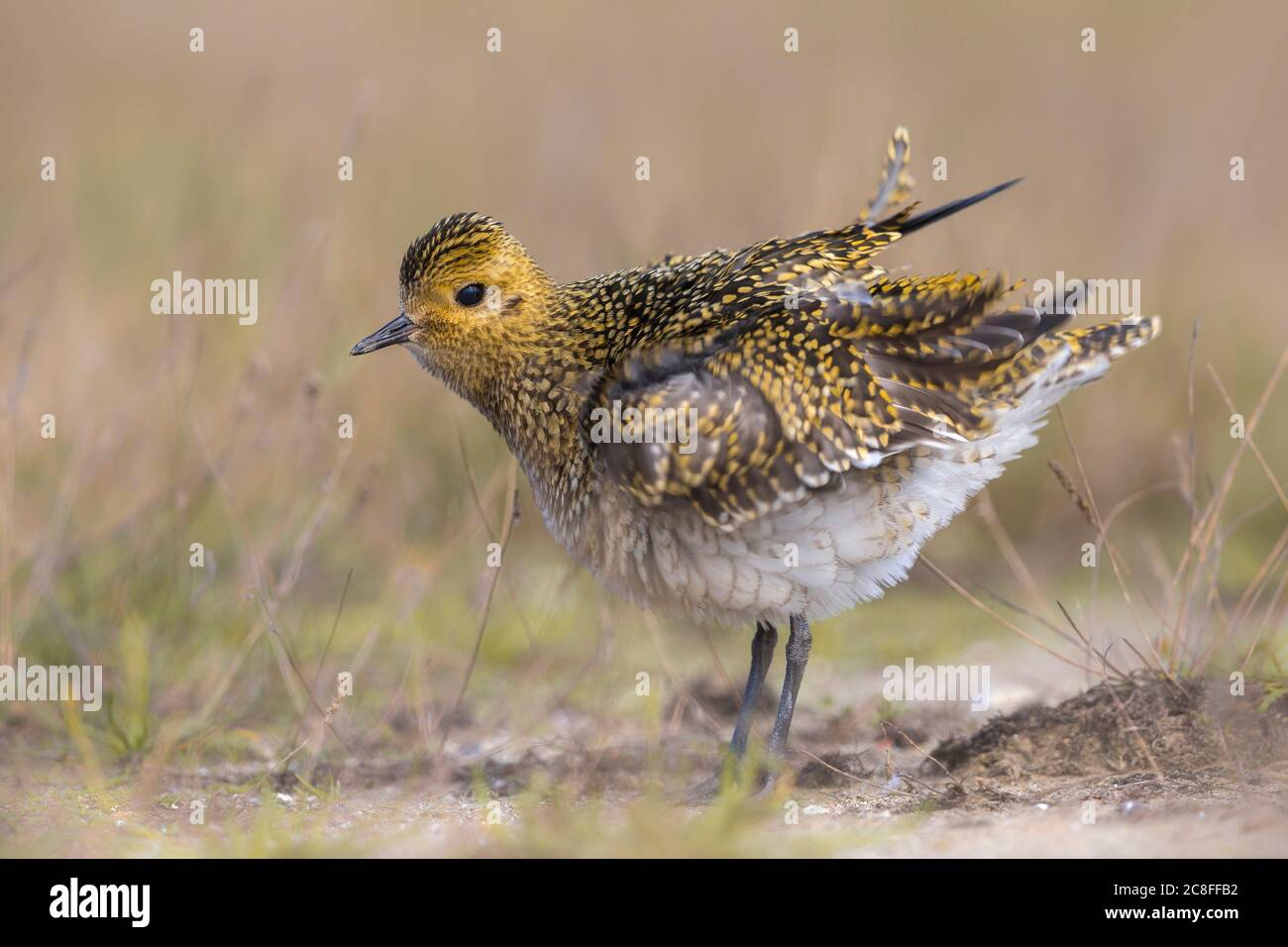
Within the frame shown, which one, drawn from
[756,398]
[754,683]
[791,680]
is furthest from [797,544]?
[754,683]

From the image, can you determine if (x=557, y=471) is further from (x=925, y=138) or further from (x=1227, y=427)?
(x=925, y=138)

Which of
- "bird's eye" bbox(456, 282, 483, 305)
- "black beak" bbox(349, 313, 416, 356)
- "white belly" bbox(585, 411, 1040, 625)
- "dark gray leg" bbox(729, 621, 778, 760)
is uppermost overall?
"bird's eye" bbox(456, 282, 483, 305)

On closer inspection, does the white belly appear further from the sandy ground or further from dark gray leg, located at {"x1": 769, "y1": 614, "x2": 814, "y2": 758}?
the sandy ground

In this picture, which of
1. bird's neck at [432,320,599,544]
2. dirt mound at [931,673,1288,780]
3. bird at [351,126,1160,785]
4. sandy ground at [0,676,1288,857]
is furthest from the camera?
bird's neck at [432,320,599,544]

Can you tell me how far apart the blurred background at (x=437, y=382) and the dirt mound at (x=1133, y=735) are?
43 centimetres

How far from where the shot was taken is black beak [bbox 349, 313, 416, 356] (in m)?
5.79

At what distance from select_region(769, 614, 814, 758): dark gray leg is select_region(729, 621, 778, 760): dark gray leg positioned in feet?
0.51

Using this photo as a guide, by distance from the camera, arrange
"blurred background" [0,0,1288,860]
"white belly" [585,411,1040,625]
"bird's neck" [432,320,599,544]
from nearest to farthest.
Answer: "white belly" [585,411,1040,625], "bird's neck" [432,320,599,544], "blurred background" [0,0,1288,860]

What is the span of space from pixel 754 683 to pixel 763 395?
1397 mm

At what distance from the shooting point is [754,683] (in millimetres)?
6066

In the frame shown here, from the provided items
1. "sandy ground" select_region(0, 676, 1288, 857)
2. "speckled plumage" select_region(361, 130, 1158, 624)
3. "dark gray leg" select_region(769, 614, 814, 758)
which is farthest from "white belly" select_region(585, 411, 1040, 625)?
"sandy ground" select_region(0, 676, 1288, 857)

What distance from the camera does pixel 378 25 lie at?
51.4 feet

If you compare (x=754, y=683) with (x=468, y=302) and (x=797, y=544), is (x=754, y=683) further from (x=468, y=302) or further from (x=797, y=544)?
(x=468, y=302)

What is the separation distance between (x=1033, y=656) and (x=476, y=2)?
38.4 feet
